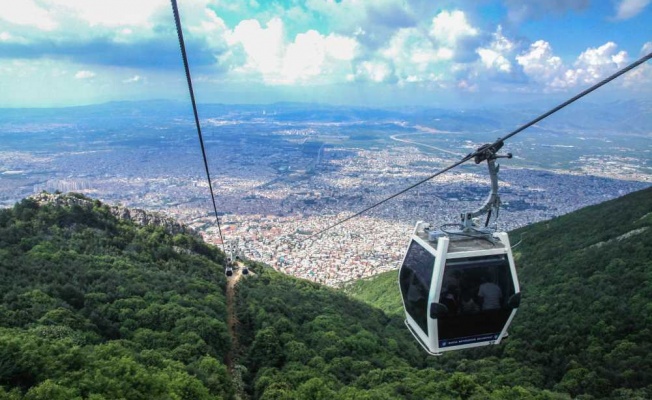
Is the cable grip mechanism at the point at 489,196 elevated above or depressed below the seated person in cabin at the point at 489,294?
above

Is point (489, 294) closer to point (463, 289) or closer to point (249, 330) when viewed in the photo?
point (463, 289)

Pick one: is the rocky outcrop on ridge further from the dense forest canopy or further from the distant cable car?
the distant cable car

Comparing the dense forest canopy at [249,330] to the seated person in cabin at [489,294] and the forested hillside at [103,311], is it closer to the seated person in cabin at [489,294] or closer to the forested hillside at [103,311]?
the forested hillside at [103,311]

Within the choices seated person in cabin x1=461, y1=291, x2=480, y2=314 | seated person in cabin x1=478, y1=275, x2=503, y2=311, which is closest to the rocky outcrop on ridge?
seated person in cabin x1=461, y1=291, x2=480, y2=314

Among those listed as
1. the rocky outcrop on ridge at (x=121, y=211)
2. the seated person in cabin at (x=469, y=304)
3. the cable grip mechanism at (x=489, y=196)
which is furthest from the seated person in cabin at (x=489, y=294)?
the rocky outcrop on ridge at (x=121, y=211)

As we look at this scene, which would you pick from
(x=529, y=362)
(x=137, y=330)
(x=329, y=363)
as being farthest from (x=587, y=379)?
(x=137, y=330)

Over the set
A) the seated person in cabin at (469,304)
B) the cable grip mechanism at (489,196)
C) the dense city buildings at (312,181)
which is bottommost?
the dense city buildings at (312,181)

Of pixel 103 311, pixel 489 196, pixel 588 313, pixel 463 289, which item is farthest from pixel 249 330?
pixel 588 313
